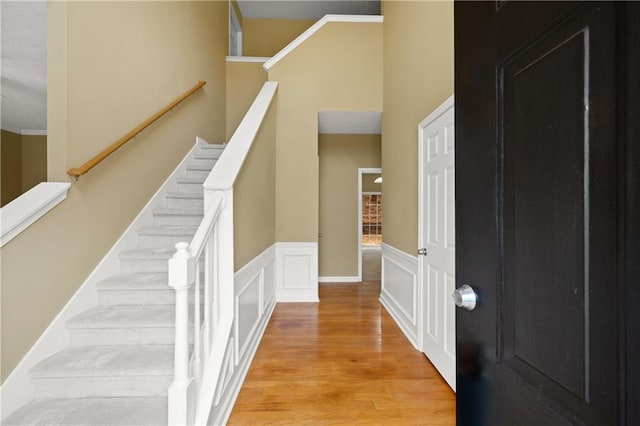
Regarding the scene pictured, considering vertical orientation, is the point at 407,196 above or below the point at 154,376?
above

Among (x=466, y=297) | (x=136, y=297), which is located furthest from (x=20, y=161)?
(x=466, y=297)

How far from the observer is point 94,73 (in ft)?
7.05

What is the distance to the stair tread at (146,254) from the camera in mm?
2301

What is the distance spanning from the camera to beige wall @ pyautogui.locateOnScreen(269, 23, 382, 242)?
395 cm

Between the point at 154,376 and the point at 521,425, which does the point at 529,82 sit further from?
the point at 154,376

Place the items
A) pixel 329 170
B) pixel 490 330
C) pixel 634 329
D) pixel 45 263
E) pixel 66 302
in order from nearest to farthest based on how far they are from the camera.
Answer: pixel 634 329, pixel 490 330, pixel 45 263, pixel 66 302, pixel 329 170

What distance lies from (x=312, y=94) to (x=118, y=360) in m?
3.53

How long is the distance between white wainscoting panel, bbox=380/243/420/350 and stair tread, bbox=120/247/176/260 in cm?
207

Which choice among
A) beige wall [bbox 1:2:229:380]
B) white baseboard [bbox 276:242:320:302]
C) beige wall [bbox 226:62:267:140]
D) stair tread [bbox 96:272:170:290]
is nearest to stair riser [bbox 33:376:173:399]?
beige wall [bbox 1:2:229:380]

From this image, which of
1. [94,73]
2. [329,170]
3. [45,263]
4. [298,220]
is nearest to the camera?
[45,263]

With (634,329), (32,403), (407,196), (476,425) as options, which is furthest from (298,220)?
(634,329)

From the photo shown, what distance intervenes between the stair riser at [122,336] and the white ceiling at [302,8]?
573 centimetres

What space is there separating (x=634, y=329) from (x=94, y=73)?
115 inches

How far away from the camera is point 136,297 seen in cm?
204
